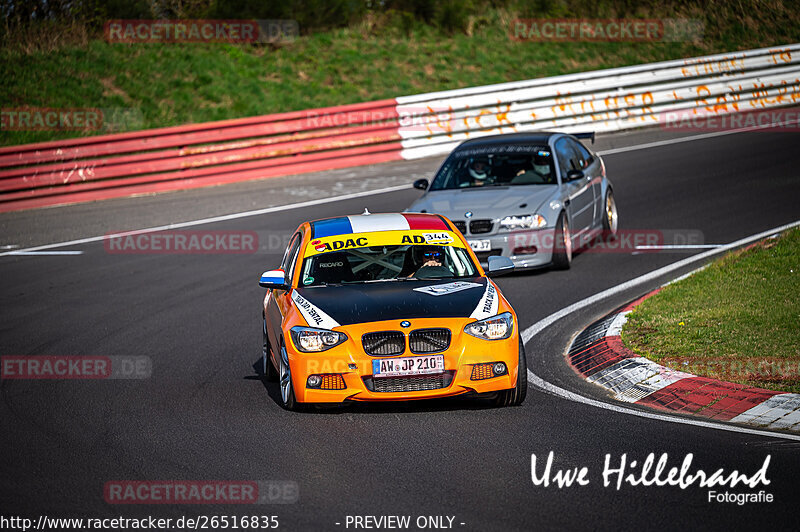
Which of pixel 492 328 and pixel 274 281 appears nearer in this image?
pixel 492 328

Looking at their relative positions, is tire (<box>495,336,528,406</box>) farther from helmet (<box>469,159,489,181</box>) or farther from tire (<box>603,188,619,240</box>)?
tire (<box>603,188,619,240</box>)

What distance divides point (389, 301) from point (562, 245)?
583cm

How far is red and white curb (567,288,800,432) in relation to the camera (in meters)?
7.38

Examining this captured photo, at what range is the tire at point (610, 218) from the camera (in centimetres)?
1565

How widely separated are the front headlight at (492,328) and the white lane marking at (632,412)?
807 mm

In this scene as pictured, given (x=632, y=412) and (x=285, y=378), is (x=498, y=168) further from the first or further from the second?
(x=632, y=412)

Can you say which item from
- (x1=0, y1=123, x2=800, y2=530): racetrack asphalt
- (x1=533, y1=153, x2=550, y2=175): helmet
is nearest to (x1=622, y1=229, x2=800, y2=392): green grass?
(x1=0, y1=123, x2=800, y2=530): racetrack asphalt

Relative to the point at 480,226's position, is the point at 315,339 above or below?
above

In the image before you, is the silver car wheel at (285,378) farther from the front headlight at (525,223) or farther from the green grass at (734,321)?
the front headlight at (525,223)

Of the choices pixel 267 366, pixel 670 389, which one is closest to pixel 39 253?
pixel 267 366

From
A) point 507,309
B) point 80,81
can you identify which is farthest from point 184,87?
point 507,309

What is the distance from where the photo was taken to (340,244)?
9.30 meters

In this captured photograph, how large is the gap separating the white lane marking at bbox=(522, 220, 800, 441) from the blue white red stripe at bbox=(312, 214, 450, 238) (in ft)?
5.35

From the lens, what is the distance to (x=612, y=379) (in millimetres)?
8750
